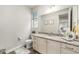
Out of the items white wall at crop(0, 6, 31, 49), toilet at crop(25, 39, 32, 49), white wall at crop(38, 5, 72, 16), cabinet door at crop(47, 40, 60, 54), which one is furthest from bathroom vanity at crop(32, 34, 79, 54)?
white wall at crop(38, 5, 72, 16)

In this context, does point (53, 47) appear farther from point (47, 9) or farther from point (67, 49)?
point (47, 9)

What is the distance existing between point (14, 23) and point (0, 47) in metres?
0.57

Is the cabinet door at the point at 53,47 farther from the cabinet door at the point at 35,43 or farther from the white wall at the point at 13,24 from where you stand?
the white wall at the point at 13,24

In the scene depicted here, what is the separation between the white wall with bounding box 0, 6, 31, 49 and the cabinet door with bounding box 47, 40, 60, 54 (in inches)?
22.8

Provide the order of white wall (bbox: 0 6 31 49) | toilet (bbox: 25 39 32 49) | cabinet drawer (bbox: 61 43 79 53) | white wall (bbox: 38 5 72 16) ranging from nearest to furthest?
cabinet drawer (bbox: 61 43 79 53), white wall (bbox: 0 6 31 49), toilet (bbox: 25 39 32 49), white wall (bbox: 38 5 72 16)

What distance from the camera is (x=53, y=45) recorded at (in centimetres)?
179

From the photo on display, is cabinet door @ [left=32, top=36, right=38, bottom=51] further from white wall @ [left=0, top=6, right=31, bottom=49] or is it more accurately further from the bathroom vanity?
white wall @ [left=0, top=6, right=31, bottom=49]

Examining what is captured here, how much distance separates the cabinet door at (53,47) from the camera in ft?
5.54

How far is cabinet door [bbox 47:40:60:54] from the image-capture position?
1.69 metres

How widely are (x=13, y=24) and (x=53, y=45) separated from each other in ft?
3.31

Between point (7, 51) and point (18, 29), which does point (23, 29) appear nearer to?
point (18, 29)

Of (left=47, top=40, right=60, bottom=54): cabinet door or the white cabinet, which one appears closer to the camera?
(left=47, top=40, right=60, bottom=54): cabinet door

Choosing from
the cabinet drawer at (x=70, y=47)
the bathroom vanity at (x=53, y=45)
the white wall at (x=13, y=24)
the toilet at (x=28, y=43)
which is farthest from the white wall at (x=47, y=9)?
the cabinet drawer at (x=70, y=47)

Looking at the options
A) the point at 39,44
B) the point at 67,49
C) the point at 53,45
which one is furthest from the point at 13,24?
the point at 67,49
